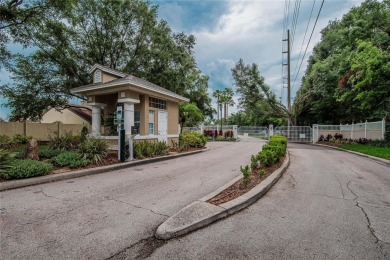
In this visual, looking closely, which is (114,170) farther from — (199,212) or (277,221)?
(277,221)

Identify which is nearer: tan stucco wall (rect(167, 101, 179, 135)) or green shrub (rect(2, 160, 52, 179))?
green shrub (rect(2, 160, 52, 179))

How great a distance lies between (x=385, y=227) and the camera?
312 centimetres

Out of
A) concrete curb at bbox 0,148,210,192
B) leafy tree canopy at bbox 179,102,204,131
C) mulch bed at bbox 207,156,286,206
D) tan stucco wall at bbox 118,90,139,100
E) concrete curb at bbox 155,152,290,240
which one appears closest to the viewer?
concrete curb at bbox 155,152,290,240

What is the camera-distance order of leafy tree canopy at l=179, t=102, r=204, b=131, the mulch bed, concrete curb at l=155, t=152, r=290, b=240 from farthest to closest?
leafy tree canopy at l=179, t=102, r=204, b=131
the mulch bed
concrete curb at l=155, t=152, r=290, b=240

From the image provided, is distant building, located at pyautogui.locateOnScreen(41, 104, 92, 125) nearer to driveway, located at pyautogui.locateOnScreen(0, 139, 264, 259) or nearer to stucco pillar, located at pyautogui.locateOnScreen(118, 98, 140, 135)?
stucco pillar, located at pyautogui.locateOnScreen(118, 98, 140, 135)

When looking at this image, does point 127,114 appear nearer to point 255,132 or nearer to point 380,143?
point 380,143

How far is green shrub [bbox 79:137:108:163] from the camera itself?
7566 millimetres

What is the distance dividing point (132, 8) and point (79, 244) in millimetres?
19248

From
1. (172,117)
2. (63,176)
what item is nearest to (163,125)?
(172,117)

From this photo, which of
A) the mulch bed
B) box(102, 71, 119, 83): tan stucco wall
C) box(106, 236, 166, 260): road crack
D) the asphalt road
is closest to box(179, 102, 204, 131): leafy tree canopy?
box(102, 71, 119, 83): tan stucco wall

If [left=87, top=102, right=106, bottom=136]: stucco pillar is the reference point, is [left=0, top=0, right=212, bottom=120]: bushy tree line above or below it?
above

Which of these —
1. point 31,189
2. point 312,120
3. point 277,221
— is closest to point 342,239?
point 277,221

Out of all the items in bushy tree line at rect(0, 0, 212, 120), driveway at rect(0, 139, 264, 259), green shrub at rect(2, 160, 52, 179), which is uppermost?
bushy tree line at rect(0, 0, 212, 120)

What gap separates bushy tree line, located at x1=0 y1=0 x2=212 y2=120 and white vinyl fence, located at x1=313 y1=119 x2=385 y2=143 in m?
16.1
